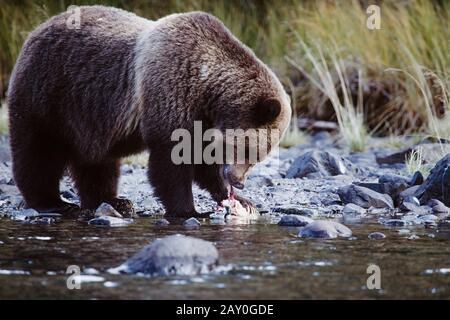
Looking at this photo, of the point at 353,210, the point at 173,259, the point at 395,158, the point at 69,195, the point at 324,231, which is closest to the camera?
the point at 173,259

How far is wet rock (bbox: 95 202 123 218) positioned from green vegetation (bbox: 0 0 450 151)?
14.6ft

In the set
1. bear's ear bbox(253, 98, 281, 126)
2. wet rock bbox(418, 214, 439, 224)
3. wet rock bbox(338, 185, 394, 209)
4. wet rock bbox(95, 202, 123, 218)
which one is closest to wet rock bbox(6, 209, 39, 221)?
wet rock bbox(95, 202, 123, 218)

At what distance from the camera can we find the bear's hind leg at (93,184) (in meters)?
8.15

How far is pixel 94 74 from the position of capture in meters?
7.66

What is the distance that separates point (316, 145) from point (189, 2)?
342 cm

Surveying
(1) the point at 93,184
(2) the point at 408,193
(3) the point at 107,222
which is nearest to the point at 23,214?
(1) the point at 93,184

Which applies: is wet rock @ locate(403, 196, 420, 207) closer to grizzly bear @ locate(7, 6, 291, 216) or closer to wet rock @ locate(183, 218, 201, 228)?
grizzly bear @ locate(7, 6, 291, 216)

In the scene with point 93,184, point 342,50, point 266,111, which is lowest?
point 93,184

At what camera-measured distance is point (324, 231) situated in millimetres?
6340

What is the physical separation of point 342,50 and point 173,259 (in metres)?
8.46

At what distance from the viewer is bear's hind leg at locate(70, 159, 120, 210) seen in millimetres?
8148

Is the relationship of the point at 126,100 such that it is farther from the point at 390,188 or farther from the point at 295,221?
the point at 390,188

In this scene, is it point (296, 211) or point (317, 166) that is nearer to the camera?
point (296, 211)

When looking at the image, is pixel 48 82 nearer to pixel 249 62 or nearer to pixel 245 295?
pixel 249 62
